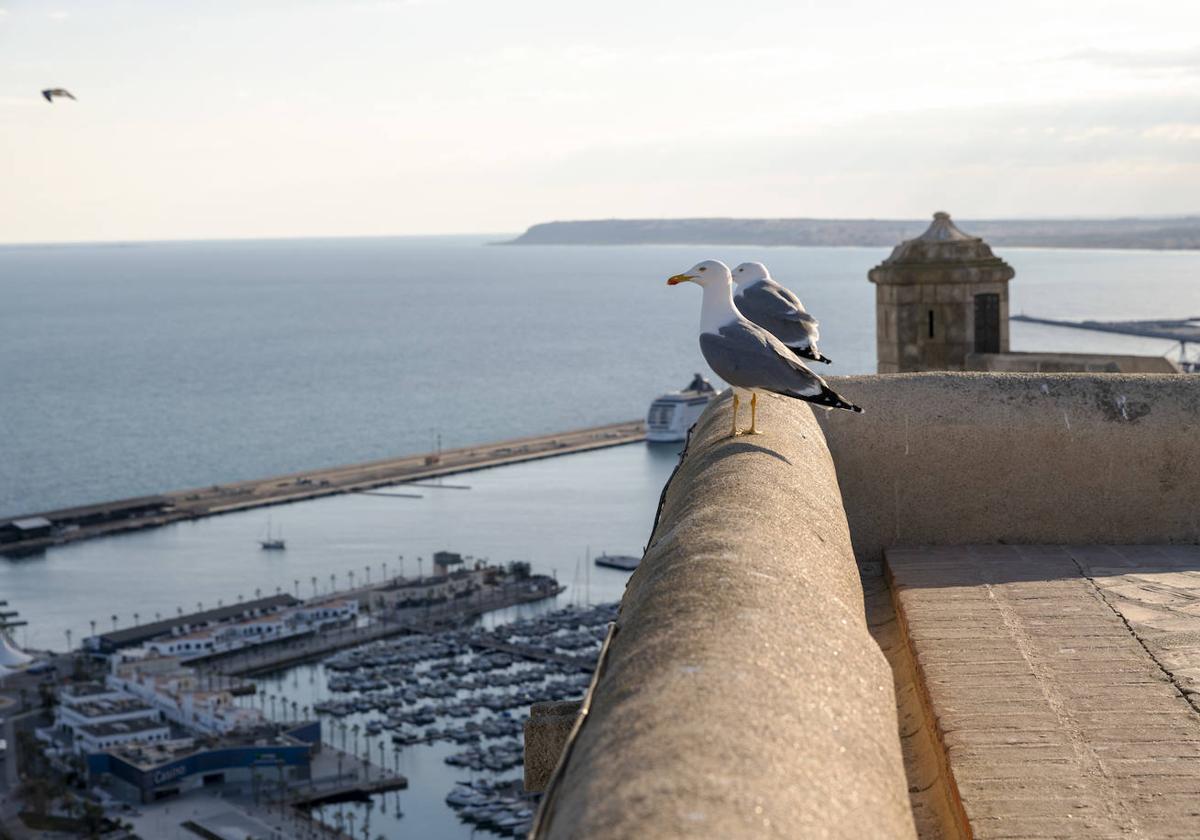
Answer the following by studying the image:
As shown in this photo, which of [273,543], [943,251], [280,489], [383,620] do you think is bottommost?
[383,620]

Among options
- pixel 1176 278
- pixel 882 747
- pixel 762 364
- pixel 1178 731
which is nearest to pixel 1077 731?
pixel 1178 731

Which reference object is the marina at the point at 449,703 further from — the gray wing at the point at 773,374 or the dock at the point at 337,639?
the gray wing at the point at 773,374

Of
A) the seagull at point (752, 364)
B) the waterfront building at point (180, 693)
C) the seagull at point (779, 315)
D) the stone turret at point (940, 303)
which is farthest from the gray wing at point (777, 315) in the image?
the waterfront building at point (180, 693)

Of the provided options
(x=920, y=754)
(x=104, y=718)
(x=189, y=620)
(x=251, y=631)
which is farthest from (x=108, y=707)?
(x=920, y=754)

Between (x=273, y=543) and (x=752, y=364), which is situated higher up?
(x=752, y=364)

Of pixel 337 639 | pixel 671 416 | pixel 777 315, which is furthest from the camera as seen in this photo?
pixel 671 416

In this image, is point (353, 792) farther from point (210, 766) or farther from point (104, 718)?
point (104, 718)

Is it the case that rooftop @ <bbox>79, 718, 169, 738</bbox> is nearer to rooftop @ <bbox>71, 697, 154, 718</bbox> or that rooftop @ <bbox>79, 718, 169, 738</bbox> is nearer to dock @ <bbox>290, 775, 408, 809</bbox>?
rooftop @ <bbox>71, 697, 154, 718</bbox>
